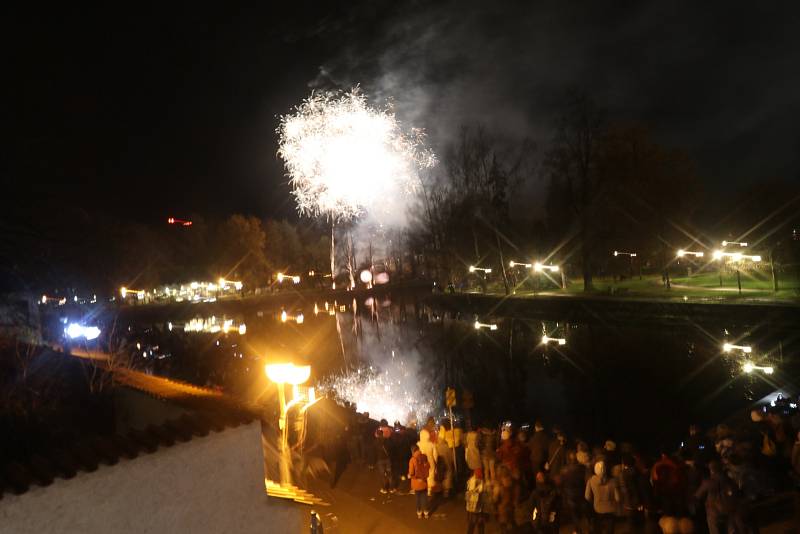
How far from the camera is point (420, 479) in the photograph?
309 inches

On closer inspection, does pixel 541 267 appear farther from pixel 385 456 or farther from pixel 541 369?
pixel 385 456

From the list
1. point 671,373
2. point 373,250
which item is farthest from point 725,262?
point 373,250

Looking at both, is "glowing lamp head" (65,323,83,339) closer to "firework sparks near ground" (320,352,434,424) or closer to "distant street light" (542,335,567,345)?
"firework sparks near ground" (320,352,434,424)

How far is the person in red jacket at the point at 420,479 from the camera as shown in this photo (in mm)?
7855

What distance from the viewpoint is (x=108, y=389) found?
340 inches

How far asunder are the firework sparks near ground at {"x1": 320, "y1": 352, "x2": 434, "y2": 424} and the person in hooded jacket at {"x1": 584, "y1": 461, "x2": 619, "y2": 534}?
9.80 metres

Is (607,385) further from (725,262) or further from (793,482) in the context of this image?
(725,262)

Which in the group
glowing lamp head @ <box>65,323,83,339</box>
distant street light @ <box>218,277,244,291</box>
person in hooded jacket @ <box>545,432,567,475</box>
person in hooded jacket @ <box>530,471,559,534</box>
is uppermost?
distant street light @ <box>218,277,244,291</box>

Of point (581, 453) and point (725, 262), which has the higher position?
point (725, 262)

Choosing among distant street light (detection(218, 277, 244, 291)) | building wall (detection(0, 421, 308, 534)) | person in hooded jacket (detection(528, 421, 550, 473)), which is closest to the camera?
building wall (detection(0, 421, 308, 534))

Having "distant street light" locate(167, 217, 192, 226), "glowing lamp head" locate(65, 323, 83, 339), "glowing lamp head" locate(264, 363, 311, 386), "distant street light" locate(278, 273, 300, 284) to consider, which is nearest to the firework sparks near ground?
"glowing lamp head" locate(65, 323, 83, 339)

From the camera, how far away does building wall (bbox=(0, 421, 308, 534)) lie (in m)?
3.96

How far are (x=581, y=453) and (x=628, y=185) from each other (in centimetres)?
3220

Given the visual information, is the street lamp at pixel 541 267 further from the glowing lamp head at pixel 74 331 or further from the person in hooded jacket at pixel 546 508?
the person in hooded jacket at pixel 546 508
